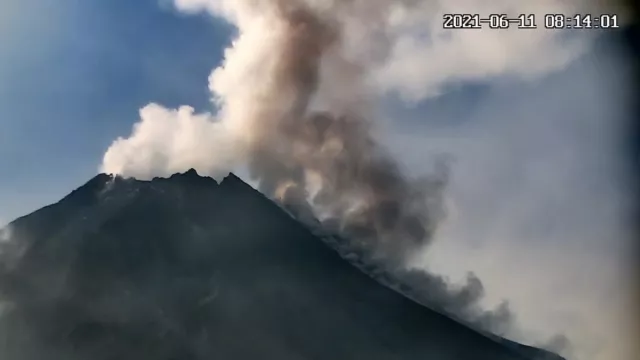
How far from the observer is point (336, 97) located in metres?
3.15

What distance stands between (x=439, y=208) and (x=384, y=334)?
605mm

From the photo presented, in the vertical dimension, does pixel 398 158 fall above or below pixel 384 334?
above

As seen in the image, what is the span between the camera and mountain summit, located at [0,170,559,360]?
2.94 metres

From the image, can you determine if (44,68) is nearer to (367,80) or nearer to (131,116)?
(131,116)

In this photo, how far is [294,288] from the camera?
118 inches

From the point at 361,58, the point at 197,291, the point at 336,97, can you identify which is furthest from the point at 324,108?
the point at 197,291

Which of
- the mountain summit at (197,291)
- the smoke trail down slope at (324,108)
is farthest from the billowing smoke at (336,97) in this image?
the mountain summit at (197,291)

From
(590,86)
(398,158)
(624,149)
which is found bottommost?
(398,158)

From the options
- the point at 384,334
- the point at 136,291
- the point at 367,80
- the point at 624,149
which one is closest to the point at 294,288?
the point at 384,334
